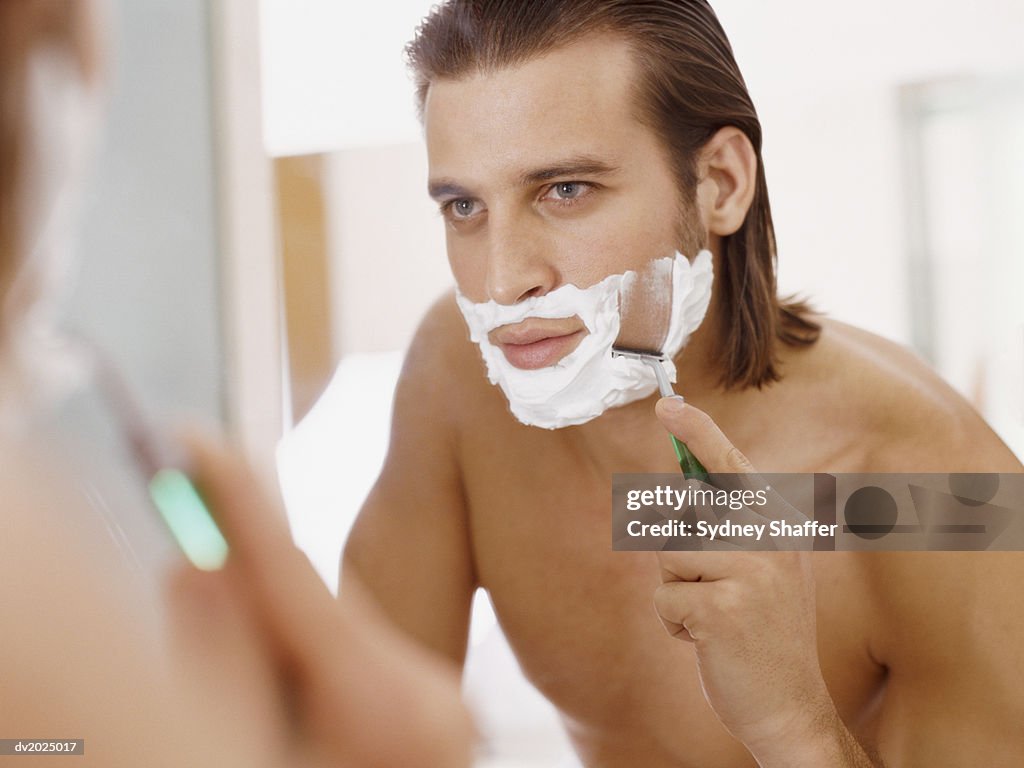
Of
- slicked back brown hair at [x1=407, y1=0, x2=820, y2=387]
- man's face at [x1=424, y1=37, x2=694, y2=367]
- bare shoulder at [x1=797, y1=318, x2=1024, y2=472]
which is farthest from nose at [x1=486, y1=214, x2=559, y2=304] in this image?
bare shoulder at [x1=797, y1=318, x2=1024, y2=472]

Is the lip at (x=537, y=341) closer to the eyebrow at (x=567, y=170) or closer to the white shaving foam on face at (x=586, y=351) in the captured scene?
the white shaving foam on face at (x=586, y=351)

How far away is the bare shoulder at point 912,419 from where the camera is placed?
2.55 ft

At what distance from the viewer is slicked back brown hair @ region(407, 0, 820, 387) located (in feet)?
2.40

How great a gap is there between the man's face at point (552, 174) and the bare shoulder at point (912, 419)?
0.18 m

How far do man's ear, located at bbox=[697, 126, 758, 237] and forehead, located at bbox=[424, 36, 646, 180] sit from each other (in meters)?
0.07

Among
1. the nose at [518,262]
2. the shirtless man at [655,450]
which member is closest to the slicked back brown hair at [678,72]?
→ the shirtless man at [655,450]

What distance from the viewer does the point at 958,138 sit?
2.51 ft

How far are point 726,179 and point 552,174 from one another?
0.14 metres

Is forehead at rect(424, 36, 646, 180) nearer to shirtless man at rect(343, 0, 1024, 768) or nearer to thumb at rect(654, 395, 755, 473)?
shirtless man at rect(343, 0, 1024, 768)

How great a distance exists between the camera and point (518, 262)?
0.75 metres

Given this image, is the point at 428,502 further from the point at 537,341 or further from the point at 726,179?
the point at 726,179

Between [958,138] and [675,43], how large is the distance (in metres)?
0.23

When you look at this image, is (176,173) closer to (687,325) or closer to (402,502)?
(402,502)

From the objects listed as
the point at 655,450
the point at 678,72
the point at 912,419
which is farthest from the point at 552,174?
the point at 912,419
